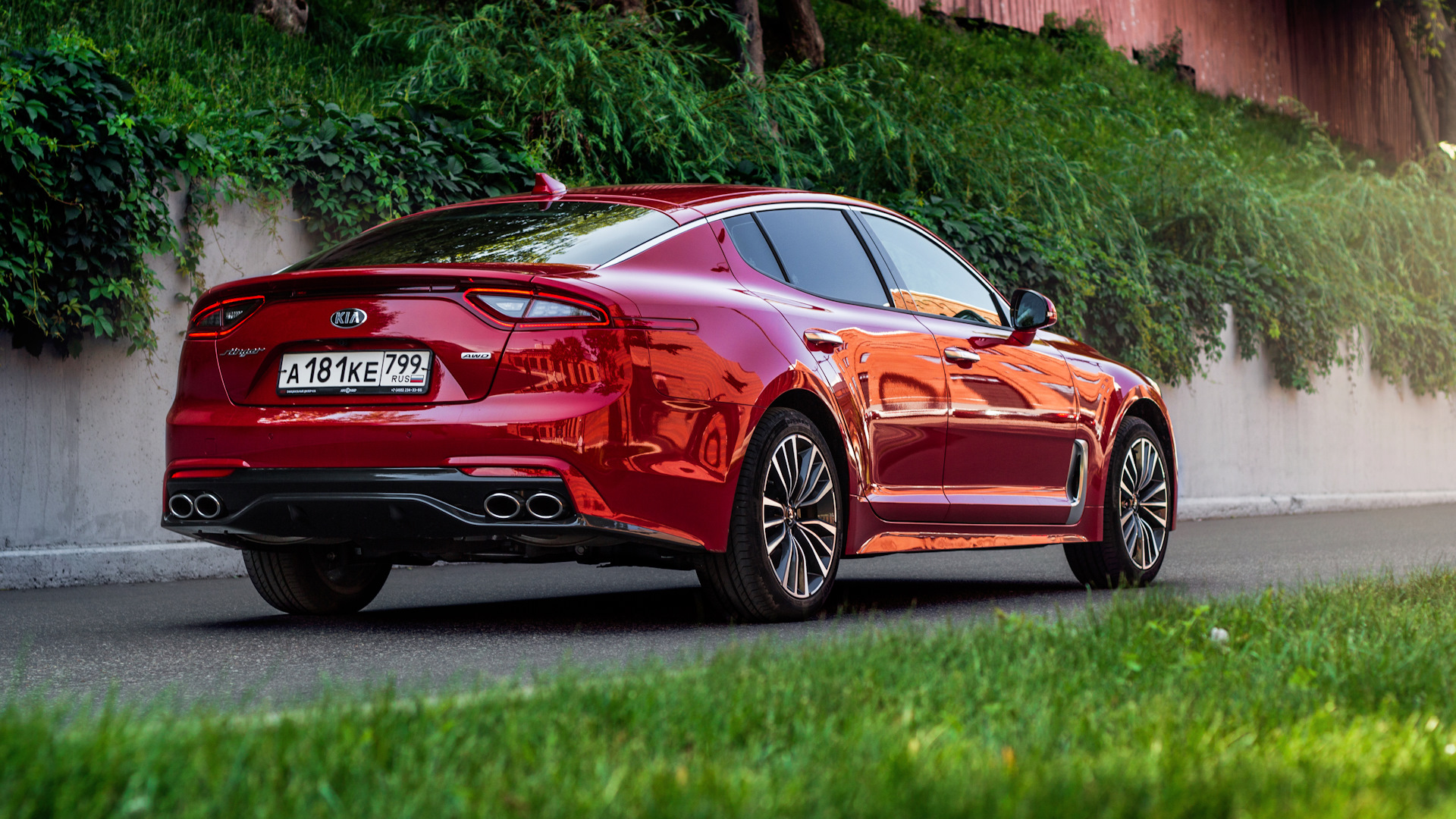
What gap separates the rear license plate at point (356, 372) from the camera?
498 centimetres

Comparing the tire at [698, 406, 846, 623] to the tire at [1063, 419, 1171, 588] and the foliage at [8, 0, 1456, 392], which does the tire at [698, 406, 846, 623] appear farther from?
the foliage at [8, 0, 1456, 392]

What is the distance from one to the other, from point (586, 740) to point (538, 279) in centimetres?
247

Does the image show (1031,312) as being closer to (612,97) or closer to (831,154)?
(612,97)

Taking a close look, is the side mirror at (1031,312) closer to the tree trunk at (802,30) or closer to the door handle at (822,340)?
the door handle at (822,340)

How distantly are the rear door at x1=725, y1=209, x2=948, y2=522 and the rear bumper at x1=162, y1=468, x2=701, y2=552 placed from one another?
3.65 ft

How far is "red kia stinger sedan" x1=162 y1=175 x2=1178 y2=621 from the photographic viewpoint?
4910 mm

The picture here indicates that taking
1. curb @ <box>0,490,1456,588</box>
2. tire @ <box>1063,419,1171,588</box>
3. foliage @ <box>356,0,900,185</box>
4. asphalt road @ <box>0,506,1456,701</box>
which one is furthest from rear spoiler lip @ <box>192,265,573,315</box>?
foliage @ <box>356,0,900,185</box>

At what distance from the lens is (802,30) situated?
18344mm

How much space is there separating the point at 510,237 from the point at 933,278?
216 centimetres

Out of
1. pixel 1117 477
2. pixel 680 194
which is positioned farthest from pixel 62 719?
pixel 1117 477

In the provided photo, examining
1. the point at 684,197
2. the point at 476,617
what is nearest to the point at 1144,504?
the point at 684,197

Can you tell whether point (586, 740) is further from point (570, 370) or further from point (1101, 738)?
point (570, 370)

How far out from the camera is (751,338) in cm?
542

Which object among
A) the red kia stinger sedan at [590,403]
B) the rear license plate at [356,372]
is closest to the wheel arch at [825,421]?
the red kia stinger sedan at [590,403]
